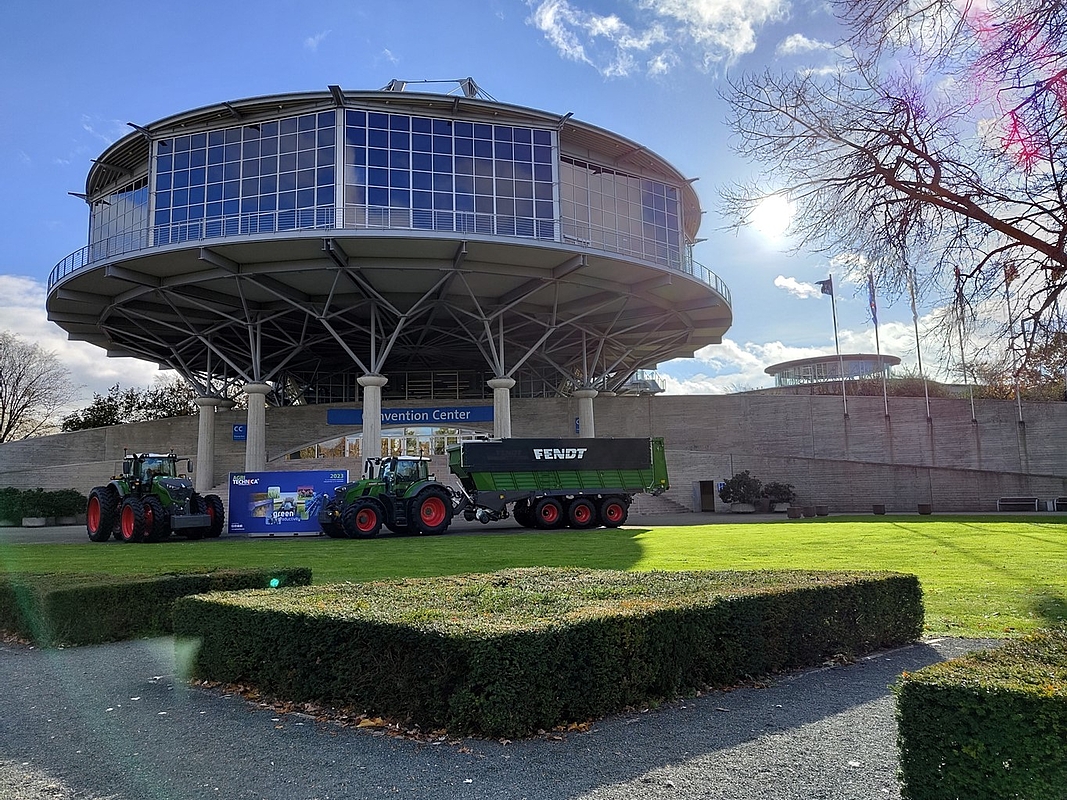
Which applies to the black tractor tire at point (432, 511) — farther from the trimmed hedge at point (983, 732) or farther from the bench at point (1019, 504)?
the bench at point (1019, 504)

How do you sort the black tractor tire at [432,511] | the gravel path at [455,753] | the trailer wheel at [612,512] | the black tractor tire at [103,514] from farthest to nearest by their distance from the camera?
the trailer wheel at [612,512] → the black tractor tire at [103,514] → the black tractor tire at [432,511] → the gravel path at [455,753]

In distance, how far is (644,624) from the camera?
236 inches

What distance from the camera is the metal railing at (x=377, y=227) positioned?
35688mm

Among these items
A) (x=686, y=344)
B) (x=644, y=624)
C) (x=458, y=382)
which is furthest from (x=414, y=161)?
(x=644, y=624)

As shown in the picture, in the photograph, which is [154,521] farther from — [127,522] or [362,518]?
[362,518]

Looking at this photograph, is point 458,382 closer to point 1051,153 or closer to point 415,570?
point 415,570

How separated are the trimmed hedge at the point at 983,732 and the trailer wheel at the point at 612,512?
27.4 metres

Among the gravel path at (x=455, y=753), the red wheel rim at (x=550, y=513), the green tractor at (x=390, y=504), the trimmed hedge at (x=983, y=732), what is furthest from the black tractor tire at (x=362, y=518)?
the trimmed hedge at (x=983, y=732)

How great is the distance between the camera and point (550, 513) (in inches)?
1203

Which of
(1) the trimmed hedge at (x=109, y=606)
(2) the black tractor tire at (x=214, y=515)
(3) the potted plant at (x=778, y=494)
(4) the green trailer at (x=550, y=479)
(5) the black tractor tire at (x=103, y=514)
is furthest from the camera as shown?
(3) the potted plant at (x=778, y=494)

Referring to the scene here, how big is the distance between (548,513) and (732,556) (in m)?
14.0

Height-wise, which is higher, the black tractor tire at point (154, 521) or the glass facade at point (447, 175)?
the glass facade at point (447, 175)

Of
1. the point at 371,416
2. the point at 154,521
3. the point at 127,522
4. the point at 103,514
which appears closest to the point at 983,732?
the point at 154,521

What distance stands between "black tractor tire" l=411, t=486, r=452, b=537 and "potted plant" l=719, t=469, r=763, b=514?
22030mm
